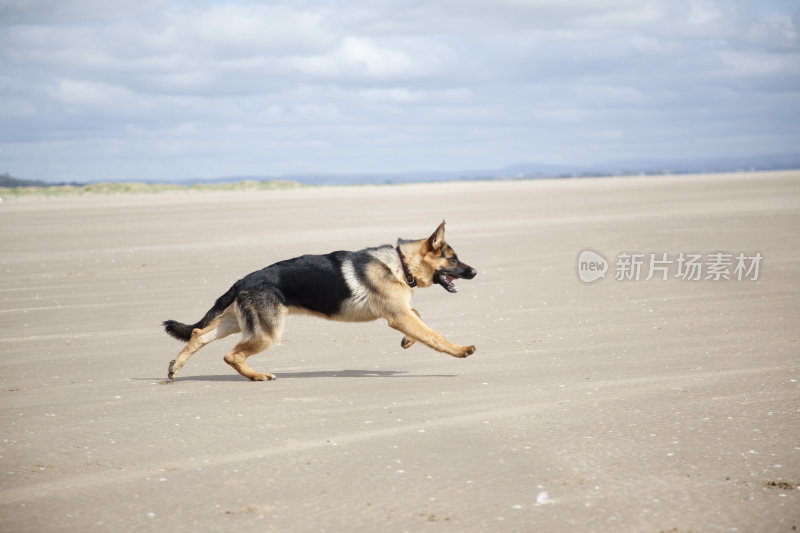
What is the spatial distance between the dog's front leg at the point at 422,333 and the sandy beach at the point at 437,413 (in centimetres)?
29

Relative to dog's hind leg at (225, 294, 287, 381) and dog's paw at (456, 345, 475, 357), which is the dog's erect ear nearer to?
dog's paw at (456, 345, 475, 357)

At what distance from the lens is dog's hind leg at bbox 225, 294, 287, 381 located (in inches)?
305

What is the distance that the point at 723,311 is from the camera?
1059 cm

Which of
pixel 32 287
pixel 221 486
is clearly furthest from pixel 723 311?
pixel 32 287

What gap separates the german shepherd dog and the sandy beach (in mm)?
392

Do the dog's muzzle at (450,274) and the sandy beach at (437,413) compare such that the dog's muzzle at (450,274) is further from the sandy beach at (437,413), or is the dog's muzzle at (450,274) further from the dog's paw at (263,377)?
the dog's paw at (263,377)

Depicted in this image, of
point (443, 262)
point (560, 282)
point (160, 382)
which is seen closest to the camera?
point (160, 382)

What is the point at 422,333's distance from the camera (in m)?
7.87

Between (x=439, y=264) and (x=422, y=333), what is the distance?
829mm

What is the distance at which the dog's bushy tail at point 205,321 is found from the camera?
796 centimetres

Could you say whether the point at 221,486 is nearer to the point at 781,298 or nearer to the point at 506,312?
the point at 506,312

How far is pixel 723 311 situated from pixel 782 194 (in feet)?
85.0

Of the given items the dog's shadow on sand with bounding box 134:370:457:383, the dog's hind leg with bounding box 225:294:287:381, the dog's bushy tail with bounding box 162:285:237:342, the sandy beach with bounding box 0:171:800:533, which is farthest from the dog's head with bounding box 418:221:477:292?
the dog's bushy tail with bounding box 162:285:237:342

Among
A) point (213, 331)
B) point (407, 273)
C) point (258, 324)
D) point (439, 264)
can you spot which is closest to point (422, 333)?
point (407, 273)
